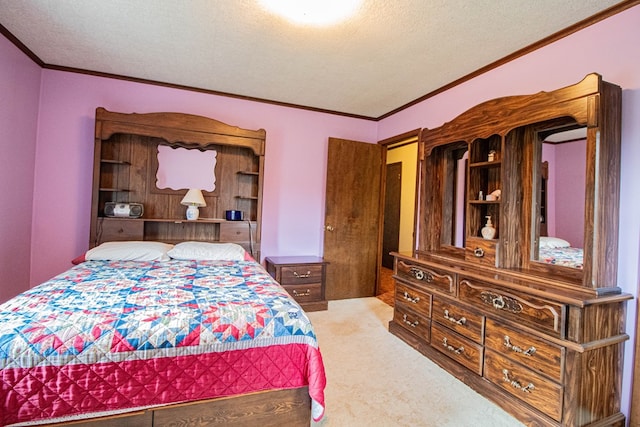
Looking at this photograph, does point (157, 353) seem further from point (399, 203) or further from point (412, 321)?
point (399, 203)

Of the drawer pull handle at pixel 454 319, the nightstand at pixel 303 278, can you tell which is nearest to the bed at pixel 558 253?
the drawer pull handle at pixel 454 319

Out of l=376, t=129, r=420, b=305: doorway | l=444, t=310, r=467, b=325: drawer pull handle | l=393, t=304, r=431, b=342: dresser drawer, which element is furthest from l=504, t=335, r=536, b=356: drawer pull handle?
l=376, t=129, r=420, b=305: doorway

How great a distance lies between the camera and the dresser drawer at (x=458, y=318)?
2.15 m

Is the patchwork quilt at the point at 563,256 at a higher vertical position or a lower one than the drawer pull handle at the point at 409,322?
higher

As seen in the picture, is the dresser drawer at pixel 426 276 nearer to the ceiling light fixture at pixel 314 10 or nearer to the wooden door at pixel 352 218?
the wooden door at pixel 352 218

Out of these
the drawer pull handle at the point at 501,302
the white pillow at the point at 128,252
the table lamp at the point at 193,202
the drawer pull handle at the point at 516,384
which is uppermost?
the table lamp at the point at 193,202

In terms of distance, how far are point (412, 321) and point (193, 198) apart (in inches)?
97.4

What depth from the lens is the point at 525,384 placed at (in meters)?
1.83

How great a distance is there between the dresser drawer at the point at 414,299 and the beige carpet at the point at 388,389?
355 millimetres

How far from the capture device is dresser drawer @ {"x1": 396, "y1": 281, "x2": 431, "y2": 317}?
8.68 feet

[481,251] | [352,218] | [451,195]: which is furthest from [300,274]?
[481,251]

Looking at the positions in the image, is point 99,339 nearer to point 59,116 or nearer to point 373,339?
point 373,339

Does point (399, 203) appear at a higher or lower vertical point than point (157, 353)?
higher

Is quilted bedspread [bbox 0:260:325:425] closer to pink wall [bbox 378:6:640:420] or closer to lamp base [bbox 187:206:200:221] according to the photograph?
lamp base [bbox 187:206:200:221]
